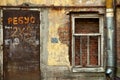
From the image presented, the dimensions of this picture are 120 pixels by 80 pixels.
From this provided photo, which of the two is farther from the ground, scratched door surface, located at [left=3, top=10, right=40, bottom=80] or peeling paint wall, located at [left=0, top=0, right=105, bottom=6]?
peeling paint wall, located at [left=0, top=0, right=105, bottom=6]

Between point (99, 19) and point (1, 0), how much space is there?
2.74 meters

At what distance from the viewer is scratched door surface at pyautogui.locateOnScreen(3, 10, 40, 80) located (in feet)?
36.6

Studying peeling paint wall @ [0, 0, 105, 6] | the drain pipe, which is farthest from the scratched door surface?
the drain pipe

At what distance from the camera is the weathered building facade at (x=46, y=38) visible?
11.1 metres

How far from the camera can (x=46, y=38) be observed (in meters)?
11.2

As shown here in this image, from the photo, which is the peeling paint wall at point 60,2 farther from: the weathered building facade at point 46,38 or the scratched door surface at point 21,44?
the scratched door surface at point 21,44

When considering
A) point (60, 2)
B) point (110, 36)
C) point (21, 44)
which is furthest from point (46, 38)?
point (110, 36)

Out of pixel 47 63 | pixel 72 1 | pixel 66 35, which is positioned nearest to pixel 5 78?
pixel 47 63

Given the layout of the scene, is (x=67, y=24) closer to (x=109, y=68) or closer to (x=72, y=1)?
(x=72, y=1)

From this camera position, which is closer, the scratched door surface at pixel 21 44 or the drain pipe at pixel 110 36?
the drain pipe at pixel 110 36

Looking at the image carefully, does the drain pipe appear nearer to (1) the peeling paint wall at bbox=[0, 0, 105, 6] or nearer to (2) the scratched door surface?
(1) the peeling paint wall at bbox=[0, 0, 105, 6]

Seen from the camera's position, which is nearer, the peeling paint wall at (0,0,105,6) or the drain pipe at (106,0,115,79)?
the drain pipe at (106,0,115,79)

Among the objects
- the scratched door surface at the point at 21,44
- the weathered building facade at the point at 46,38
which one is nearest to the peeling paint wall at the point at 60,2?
the weathered building facade at the point at 46,38

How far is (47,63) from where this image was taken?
11.2 meters
